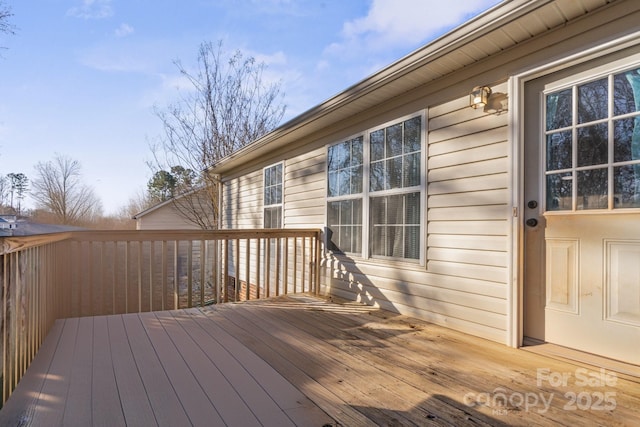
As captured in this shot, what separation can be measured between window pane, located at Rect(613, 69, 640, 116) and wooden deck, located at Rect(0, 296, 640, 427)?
162 cm

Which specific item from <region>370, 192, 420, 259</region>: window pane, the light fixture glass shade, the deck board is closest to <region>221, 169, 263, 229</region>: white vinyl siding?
<region>370, 192, 420, 259</region>: window pane

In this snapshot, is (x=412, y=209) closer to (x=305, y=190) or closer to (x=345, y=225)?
(x=345, y=225)

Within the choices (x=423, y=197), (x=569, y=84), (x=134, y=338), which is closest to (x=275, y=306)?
(x=134, y=338)

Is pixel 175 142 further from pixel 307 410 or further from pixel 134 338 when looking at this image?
pixel 307 410

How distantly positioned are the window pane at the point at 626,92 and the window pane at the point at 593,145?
0.13 metres

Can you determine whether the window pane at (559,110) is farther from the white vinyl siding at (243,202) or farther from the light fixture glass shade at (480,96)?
the white vinyl siding at (243,202)

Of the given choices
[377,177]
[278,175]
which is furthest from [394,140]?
[278,175]

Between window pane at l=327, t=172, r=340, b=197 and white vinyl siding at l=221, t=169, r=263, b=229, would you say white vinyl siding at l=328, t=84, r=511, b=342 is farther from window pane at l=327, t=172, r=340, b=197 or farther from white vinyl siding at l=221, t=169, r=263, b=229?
white vinyl siding at l=221, t=169, r=263, b=229

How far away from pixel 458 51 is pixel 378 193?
1662mm

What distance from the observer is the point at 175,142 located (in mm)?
12078

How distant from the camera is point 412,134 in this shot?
351 cm

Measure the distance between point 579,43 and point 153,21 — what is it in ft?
29.0

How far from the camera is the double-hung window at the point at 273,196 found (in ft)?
20.6

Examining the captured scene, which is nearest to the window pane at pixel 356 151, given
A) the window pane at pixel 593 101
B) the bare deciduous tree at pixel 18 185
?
→ the window pane at pixel 593 101
